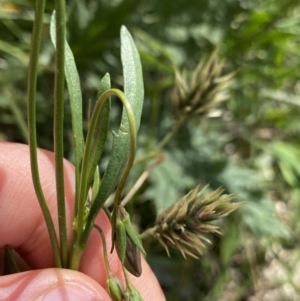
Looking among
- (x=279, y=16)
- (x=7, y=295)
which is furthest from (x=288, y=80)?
(x=7, y=295)

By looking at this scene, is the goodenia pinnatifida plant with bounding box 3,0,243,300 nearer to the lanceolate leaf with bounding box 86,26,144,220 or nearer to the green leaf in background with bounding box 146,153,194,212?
the lanceolate leaf with bounding box 86,26,144,220

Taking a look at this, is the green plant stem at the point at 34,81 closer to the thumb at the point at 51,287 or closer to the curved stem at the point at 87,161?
the curved stem at the point at 87,161

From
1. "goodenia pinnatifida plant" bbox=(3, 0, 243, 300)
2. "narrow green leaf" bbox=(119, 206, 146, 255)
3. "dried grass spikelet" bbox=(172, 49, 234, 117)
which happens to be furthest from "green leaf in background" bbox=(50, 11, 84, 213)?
"dried grass spikelet" bbox=(172, 49, 234, 117)

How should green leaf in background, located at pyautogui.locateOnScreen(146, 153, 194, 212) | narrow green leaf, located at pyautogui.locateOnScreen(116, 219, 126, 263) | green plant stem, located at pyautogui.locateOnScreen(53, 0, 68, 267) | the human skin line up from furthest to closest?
green leaf in background, located at pyautogui.locateOnScreen(146, 153, 194, 212)
the human skin
narrow green leaf, located at pyautogui.locateOnScreen(116, 219, 126, 263)
green plant stem, located at pyautogui.locateOnScreen(53, 0, 68, 267)

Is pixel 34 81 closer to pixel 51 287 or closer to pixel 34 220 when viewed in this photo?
pixel 51 287

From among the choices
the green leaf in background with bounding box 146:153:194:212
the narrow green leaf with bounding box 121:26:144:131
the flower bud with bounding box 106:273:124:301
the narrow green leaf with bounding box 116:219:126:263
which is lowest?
the green leaf in background with bounding box 146:153:194:212

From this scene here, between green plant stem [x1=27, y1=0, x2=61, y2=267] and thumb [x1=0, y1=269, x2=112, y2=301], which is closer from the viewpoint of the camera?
green plant stem [x1=27, y1=0, x2=61, y2=267]

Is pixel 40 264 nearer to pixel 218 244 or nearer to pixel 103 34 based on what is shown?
pixel 103 34
